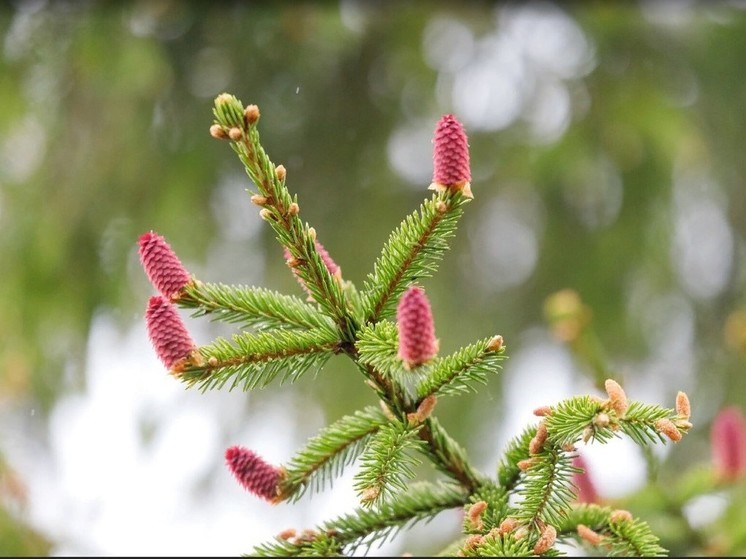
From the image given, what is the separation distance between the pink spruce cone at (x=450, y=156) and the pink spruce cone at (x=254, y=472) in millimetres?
286

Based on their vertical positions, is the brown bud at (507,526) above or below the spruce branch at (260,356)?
below

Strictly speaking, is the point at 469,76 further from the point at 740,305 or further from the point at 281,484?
the point at 281,484

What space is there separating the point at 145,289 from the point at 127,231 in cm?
21

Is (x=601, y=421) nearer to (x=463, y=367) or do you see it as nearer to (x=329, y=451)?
(x=463, y=367)

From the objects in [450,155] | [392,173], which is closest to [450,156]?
[450,155]

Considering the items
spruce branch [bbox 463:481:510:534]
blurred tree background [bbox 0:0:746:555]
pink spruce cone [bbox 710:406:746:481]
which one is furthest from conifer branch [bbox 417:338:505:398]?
blurred tree background [bbox 0:0:746:555]

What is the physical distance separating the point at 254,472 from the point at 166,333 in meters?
0.15

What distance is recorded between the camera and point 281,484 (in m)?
0.75

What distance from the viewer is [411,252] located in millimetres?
728

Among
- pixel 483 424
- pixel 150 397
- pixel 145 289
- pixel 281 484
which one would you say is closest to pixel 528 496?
pixel 281 484

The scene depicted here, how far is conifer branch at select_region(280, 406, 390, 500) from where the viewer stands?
752 millimetres

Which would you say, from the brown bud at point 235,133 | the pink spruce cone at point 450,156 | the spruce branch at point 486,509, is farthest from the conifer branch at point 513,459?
the brown bud at point 235,133

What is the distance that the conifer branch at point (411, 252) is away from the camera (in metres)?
0.71

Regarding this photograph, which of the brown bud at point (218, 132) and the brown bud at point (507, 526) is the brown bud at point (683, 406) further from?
the brown bud at point (218, 132)
